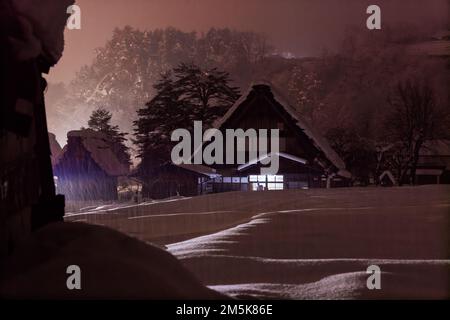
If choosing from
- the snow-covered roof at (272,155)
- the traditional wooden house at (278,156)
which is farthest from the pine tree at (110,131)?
the snow-covered roof at (272,155)

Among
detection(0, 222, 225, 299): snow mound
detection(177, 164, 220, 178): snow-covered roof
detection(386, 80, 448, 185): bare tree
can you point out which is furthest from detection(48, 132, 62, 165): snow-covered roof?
detection(386, 80, 448, 185): bare tree

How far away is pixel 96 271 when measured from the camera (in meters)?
3.57

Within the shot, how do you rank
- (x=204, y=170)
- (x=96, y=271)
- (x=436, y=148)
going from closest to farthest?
1. (x=96, y=271)
2. (x=436, y=148)
3. (x=204, y=170)

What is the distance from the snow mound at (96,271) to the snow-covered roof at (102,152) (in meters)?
5.43

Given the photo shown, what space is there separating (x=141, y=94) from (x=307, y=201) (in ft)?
11.9

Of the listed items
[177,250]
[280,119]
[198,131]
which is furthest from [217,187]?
[177,250]

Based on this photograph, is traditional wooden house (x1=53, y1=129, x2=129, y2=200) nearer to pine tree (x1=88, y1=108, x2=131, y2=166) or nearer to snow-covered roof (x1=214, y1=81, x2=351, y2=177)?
pine tree (x1=88, y1=108, x2=131, y2=166)

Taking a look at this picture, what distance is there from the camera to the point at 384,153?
10594 mm

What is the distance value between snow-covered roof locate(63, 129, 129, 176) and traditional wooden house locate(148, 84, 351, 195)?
1038 mm

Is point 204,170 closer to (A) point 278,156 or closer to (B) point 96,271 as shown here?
(A) point 278,156

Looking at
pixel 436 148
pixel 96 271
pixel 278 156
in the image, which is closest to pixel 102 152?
pixel 278 156

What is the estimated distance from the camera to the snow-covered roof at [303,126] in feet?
32.9

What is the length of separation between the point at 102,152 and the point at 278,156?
3.81 metres
